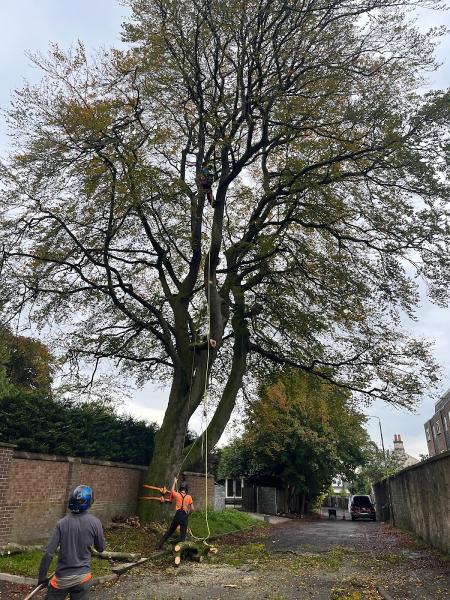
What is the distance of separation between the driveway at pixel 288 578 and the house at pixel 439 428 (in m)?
31.7

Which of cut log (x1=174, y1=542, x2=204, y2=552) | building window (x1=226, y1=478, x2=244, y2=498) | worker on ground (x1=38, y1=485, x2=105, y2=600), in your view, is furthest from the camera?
building window (x1=226, y1=478, x2=244, y2=498)

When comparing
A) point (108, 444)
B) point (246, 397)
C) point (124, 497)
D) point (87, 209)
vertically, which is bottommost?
point (124, 497)

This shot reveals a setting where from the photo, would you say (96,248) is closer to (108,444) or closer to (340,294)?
(108,444)

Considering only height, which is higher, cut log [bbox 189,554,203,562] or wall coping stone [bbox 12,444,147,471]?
wall coping stone [bbox 12,444,147,471]

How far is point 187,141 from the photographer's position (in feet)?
55.0

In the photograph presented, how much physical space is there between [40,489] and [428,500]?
10.9 metres

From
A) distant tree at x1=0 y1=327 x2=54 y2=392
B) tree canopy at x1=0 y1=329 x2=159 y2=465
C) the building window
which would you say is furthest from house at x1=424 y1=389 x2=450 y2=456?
distant tree at x1=0 y1=327 x2=54 y2=392

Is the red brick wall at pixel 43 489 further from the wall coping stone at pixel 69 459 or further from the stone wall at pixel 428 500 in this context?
the stone wall at pixel 428 500

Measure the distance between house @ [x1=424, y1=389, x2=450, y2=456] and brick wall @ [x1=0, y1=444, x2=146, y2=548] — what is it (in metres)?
33.2

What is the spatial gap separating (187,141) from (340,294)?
7.18 m

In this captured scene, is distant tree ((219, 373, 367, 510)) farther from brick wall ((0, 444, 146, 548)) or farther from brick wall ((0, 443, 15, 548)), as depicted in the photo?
brick wall ((0, 443, 15, 548))

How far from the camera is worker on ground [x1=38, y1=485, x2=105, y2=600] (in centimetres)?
495

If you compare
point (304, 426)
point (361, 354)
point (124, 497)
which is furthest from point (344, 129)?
point (304, 426)

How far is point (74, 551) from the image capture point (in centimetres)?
509
